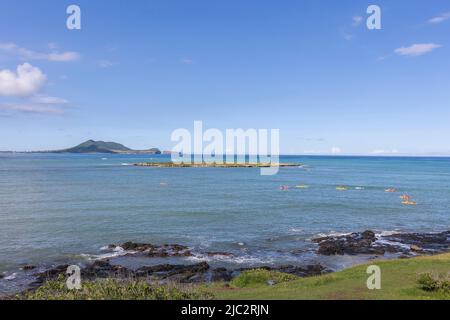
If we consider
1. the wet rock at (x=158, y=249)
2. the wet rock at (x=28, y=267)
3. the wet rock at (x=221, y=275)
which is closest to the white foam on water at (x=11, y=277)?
the wet rock at (x=28, y=267)

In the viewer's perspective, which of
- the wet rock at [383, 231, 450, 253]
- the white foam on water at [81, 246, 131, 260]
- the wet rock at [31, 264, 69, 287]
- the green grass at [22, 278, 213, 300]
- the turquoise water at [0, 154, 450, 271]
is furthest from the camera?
the wet rock at [383, 231, 450, 253]

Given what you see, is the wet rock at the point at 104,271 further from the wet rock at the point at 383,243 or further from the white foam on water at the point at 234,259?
the wet rock at the point at 383,243

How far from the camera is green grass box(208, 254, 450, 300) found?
20.3 metres

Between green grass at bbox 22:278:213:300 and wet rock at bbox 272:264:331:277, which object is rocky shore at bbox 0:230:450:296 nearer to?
wet rock at bbox 272:264:331:277

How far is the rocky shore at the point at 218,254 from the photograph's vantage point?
3114 centimetres

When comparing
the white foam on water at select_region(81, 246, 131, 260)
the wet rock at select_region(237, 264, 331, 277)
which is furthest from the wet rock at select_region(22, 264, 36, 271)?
the wet rock at select_region(237, 264, 331, 277)

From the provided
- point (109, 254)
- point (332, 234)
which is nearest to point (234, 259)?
point (109, 254)

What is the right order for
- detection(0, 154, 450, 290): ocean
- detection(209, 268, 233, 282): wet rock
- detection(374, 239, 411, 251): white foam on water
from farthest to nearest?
detection(374, 239, 411, 251): white foam on water, detection(0, 154, 450, 290): ocean, detection(209, 268, 233, 282): wet rock

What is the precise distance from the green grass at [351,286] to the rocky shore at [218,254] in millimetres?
3633

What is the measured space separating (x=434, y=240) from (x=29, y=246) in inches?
1817

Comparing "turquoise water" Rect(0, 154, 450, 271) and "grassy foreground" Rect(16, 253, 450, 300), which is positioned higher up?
"grassy foreground" Rect(16, 253, 450, 300)

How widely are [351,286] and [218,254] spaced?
1736 cm

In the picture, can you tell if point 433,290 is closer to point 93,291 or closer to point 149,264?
point 93,291
